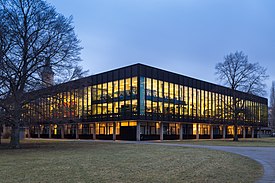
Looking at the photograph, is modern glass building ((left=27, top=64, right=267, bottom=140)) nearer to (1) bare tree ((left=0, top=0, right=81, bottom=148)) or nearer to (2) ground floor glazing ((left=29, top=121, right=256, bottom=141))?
(2) ground floor glazing ((left=29, top=121, right=256, bottom=141))

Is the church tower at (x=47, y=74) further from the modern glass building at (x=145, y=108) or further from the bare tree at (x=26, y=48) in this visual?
the modern glass building at (x=145, y=108)

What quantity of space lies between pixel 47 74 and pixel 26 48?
2.97 m

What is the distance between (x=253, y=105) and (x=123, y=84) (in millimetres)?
52362

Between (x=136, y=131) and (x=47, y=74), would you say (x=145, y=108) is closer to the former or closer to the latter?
(x=136, y=131)

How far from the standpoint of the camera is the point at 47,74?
27.4m

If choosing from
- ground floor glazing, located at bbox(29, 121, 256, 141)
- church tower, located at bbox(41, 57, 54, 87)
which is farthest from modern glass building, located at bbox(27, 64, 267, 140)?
church tower, located at bbox(41, 57, 54, 87)

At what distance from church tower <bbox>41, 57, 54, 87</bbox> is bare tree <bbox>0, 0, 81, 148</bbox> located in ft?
1.10

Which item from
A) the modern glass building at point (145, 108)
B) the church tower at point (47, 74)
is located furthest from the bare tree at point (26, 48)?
the modern glass building at point (145, 108)

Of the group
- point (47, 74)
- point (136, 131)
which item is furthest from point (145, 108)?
point (47, 74)

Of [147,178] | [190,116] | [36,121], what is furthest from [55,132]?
[147,178]

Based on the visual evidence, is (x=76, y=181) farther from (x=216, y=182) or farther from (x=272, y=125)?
(x=272, y=125)

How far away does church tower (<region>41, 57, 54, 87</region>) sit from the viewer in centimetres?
2719

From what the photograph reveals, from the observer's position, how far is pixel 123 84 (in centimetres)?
5447

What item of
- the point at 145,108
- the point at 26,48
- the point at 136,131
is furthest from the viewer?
the point at 145,108
